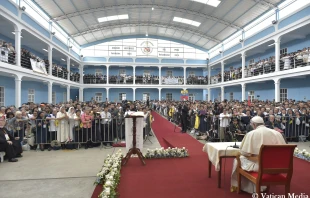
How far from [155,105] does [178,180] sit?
2309cm

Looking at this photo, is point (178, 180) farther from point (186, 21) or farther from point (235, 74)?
point (186, 21)

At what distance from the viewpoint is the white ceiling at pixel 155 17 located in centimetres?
1941

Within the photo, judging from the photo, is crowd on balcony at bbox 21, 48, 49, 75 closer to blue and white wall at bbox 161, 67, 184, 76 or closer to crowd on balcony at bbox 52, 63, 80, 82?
crowd on balcony at bbox 52, 63, 80, 82

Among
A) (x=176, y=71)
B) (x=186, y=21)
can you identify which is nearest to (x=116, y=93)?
(x=176, y=71)

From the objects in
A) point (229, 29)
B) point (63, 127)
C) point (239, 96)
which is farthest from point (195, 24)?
point (63, 127)

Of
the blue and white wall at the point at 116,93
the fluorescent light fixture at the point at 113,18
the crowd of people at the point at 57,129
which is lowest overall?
the crowd of people at the point at 57,129

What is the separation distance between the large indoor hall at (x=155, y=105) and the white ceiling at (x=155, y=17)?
0.51 feet

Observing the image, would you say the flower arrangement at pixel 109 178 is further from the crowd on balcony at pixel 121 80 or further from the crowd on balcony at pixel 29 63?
the crowd on balcony at pixel 121 80

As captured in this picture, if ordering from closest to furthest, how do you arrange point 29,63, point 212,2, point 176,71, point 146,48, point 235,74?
point 29,63 < point 212,2 < point 235,74 < point 146,48 < point 176,71

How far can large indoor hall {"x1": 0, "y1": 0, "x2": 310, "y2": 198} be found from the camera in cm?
419

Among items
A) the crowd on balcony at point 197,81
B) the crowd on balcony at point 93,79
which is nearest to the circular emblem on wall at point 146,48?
the crowd on balcony at point 197,81

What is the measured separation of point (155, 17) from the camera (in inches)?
1029

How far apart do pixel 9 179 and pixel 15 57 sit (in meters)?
10.4

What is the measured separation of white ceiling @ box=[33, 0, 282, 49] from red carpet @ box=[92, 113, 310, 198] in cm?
1650
